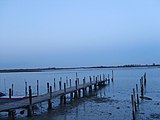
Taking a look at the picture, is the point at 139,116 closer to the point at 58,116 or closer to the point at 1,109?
the point at 58,116

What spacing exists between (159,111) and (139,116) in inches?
108

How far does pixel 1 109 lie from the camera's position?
16703 millimetres

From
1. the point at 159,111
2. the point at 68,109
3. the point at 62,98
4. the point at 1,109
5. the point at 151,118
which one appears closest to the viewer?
the point at 1,109

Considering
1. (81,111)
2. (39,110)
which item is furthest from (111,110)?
(39,110)

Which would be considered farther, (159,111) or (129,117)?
(159,111)

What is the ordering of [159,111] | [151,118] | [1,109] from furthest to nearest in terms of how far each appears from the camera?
[159,111], [151,118], [1,109]

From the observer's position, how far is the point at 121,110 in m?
22.2

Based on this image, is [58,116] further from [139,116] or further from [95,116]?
[139,116]

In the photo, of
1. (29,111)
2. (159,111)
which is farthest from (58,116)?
(159,111)

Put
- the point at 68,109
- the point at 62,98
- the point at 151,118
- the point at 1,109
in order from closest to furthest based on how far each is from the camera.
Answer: the point at 1,109 < the point at 151,118 < the point at 68,109 < the point at 62,98

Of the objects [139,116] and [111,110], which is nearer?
[139,116]

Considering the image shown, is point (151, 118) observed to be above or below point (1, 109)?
below

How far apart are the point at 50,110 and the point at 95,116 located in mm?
4284

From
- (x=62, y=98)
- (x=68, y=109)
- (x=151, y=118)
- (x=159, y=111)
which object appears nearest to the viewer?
(x=151, y=118)
